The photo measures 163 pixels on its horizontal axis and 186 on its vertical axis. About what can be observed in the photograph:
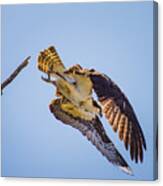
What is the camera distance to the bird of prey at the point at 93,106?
2.47 meters

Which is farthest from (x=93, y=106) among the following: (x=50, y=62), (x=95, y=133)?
(x=50, y=62)

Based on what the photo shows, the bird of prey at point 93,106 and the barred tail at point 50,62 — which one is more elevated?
the barred tail at point 50,62

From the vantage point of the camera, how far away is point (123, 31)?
8.09 ft

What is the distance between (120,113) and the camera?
248 cm

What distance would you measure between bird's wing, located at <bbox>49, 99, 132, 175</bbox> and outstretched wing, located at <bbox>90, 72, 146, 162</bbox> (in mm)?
38

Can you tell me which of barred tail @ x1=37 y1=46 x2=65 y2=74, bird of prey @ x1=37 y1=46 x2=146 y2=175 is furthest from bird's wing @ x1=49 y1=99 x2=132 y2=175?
barred tail @ x1=37 y1=46 x2=65 y2=74

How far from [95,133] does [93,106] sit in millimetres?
86

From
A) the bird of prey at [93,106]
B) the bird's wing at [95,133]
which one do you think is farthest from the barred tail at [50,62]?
the bird's wing at [95,133]

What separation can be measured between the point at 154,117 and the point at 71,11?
430mm

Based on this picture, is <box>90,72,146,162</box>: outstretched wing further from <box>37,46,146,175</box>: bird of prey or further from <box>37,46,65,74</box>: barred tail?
<box>37,46,65,74</box>: barred tail

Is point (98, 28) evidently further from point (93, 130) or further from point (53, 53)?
point (93, 130)

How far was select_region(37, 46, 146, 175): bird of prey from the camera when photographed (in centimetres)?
247

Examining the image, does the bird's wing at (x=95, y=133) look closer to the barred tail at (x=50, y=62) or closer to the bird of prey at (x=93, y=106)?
the bird of prey at (x=93, y=106)

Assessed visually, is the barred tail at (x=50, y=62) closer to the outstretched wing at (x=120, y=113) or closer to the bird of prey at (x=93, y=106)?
the bird of prey at (x=93, y=106)
